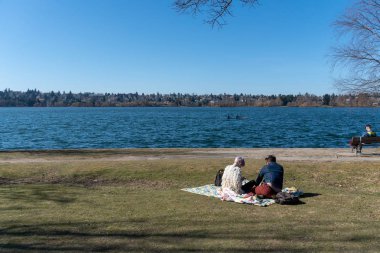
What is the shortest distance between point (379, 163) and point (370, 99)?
8.75ft

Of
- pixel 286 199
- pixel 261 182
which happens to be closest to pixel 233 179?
pixel 261 182

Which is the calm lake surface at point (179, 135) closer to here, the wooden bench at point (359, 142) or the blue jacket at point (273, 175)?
the wooden bench at point (359, 142)

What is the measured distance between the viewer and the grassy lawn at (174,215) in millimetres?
6922

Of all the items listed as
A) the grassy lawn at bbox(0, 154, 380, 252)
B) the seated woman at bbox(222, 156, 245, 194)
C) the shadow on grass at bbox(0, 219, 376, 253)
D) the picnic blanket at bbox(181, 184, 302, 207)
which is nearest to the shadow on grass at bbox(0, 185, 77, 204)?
the grassy lawn at bbox(0, 154, 380, 252)

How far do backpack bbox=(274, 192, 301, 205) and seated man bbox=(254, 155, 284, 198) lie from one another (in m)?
0.56

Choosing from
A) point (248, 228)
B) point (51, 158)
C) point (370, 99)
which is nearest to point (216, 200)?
point (248, 228)

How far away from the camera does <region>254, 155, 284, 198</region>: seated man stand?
1103cm

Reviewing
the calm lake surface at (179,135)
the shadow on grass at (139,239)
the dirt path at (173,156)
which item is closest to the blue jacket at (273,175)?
the shadow on grass at (139,239)

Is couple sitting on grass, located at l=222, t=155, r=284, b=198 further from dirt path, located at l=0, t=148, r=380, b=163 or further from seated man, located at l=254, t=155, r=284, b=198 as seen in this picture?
dirt path, located at l=0, t=148, r=380, b=163

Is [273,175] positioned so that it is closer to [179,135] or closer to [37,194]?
[37,194]

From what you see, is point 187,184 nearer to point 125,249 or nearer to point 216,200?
point 216,200

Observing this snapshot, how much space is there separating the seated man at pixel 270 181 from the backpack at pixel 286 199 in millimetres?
562

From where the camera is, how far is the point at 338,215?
9039 mm

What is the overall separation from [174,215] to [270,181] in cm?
330
